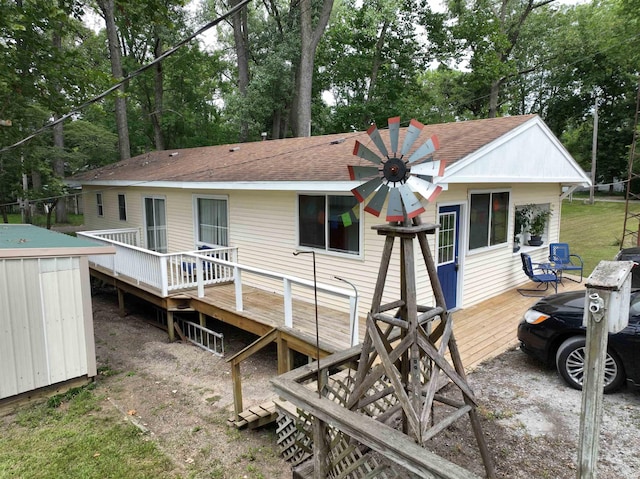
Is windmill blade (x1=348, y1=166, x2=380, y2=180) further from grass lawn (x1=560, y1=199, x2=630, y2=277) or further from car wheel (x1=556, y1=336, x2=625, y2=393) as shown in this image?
grass lawn (x1=560, y1=199, x2=630, y2=277)

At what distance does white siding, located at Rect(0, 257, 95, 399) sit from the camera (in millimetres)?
5758

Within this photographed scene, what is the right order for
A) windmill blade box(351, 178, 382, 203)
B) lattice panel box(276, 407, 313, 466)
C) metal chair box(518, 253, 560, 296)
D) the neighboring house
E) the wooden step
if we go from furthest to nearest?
metal chair box(518, 253, 560, 296), the neighboring house, the wooden step, lattice panel box(276, 407, 313, 466), windmill blade box(351, 178, 382, 203)

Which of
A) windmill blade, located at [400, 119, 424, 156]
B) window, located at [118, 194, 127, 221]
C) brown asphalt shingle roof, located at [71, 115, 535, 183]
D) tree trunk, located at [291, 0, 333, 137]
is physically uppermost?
tree trunk, located at [291, 0, 333, 137]

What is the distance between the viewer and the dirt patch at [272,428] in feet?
12.3

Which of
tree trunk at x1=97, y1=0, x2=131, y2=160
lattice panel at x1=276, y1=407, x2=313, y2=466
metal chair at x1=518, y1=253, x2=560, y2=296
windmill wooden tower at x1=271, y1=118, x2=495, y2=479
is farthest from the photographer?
tree trunk at x1=97, y1=0, x2=131, y2=160

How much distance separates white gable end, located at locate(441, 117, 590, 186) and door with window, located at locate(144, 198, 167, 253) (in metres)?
8.53

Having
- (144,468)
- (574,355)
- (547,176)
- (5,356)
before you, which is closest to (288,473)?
(144,468)

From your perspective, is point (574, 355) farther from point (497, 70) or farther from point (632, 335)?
point (497, 70)

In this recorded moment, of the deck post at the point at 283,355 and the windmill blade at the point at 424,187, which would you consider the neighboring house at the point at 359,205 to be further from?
the windmill blade at the point at 424,187

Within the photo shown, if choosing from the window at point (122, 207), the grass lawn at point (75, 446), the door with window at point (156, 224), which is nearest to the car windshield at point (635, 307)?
the grass lawn at point (75, 446)

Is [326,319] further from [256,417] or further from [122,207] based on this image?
[122,207]

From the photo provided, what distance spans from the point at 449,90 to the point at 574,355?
88.6 feet

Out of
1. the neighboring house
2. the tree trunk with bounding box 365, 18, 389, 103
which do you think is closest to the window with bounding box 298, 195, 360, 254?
the neighboring house

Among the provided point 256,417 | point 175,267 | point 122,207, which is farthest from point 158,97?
point 256,417
